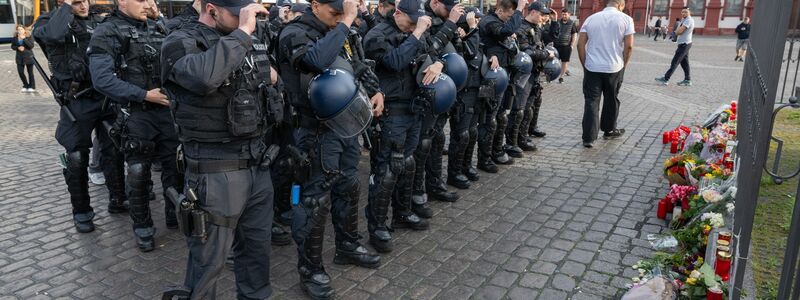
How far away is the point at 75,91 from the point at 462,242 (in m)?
3.33

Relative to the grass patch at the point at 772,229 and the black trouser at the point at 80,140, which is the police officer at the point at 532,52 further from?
the black trouser at the point at 80,140

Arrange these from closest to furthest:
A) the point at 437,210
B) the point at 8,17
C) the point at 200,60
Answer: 1. the point at 200,60
2. the point at 437,210
3. the point at 8,17

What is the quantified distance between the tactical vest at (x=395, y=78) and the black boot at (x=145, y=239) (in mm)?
2105

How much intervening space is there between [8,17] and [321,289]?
2585cm

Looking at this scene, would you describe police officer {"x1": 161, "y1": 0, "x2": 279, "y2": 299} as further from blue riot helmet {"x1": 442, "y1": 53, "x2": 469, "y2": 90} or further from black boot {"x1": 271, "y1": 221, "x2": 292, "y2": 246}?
blue riot helmet {"x1": 442, "y1": 53, "x2": 469, "y2": 90}

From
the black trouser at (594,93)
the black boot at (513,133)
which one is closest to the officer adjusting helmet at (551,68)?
the black trouser at (594,93)

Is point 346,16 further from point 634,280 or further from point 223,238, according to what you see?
point 634,280

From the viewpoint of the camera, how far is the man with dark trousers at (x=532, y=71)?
7.08m

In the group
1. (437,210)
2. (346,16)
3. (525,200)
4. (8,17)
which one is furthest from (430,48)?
(8,17)

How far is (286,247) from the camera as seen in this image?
4617 millimetres

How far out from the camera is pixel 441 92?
4582 mm

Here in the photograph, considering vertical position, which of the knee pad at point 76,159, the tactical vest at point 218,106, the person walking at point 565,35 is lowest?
the knee pad at point 76,159

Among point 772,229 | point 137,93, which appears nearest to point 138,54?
point 137,93

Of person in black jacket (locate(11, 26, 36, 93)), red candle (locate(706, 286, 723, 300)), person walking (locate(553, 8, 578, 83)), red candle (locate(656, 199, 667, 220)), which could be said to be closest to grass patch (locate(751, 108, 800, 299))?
red candle (locate(706, 286, 723, 300))
